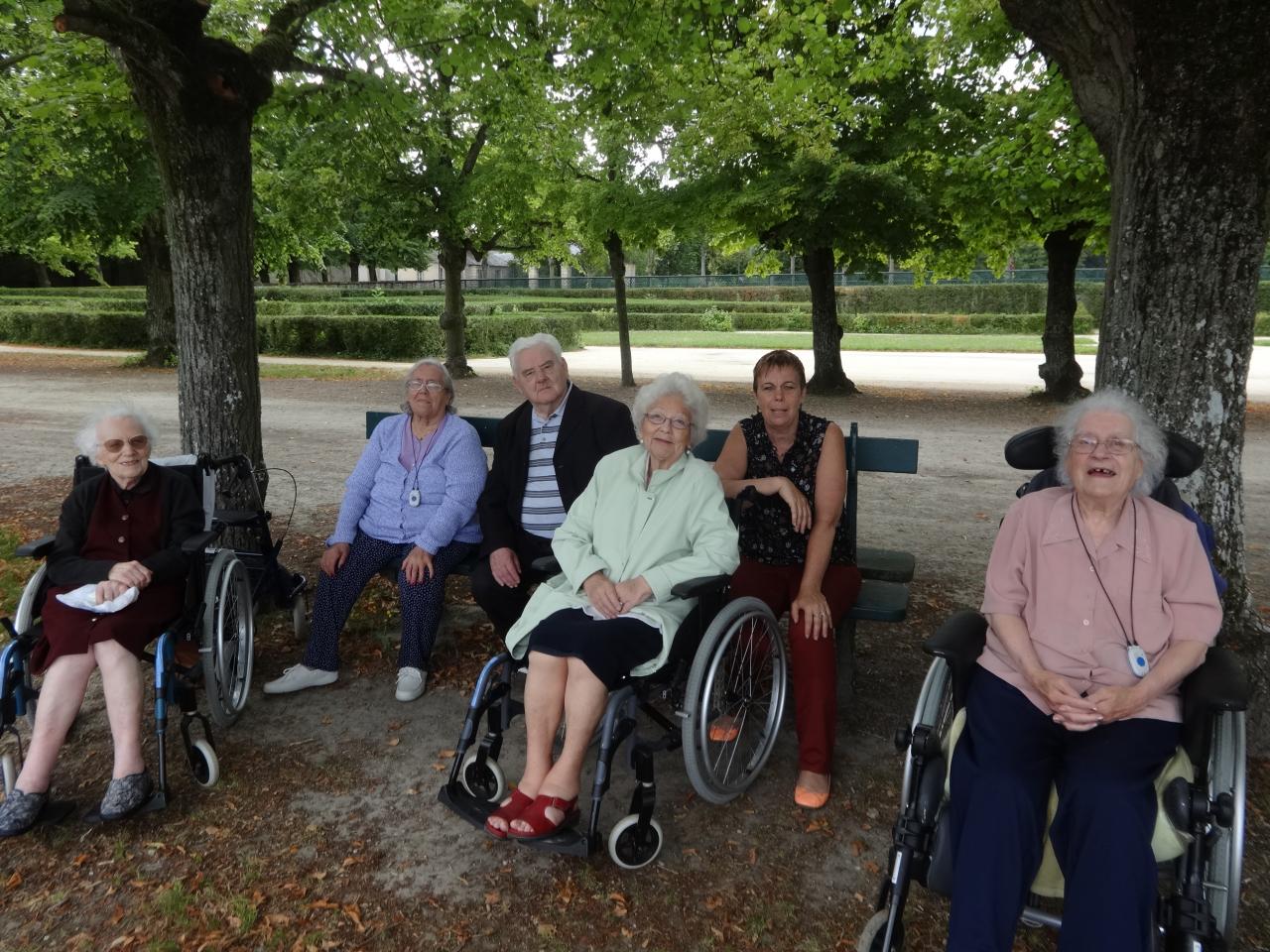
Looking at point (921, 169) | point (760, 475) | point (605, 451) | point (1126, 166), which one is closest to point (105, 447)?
point (605, 451)

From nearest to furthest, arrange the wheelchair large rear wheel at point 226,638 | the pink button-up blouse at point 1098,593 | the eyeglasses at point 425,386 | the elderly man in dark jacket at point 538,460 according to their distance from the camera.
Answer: the pink button-up blouse at point 1098,593, the wheelchair large rear wheel at point 226,638, the elderly man in dark jacket at point 538,460, the eyeglasses at point 425,386

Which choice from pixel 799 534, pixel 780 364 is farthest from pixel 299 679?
pixel 780 364

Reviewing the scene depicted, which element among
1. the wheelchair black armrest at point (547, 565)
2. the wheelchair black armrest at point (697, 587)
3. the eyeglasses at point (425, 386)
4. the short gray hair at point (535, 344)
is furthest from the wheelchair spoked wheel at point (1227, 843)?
the eyeglasses at point (425, 386)

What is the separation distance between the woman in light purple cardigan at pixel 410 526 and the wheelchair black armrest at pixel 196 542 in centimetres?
70

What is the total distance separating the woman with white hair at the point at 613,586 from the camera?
3043mm

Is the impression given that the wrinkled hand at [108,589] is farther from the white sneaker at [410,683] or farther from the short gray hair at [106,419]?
the white sneaker at [410,683]

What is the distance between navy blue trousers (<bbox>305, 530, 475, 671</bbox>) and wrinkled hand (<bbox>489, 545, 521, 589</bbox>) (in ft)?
0.85

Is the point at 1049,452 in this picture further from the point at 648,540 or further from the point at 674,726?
the point at 674,726

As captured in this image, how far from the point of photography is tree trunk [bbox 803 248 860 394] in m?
15.4

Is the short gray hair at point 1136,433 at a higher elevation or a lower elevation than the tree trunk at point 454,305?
lower

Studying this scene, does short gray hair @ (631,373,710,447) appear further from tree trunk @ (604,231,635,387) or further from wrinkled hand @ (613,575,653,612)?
tree trunk @ (604,231,635,387)

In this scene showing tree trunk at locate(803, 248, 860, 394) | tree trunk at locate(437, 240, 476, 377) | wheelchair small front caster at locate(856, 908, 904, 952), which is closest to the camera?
wheelchair small front caster at locate(856, 908, 904, 952)

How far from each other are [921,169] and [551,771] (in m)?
12.2

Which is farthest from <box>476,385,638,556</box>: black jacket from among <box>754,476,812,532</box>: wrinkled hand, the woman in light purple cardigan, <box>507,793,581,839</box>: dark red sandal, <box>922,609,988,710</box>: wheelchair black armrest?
<box>922,609,988,710</box>: wheelchair black armrest
